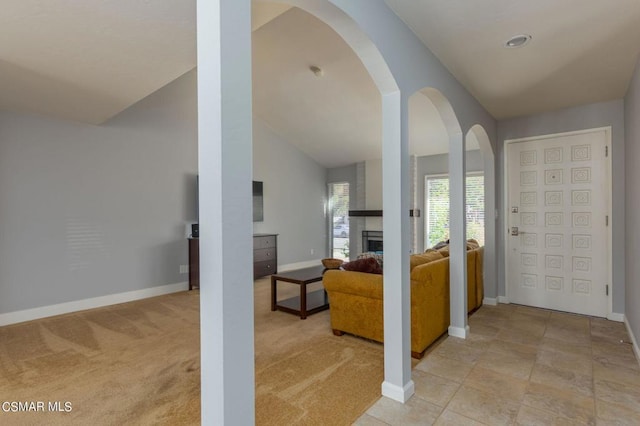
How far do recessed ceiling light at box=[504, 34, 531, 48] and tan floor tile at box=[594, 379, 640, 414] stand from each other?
7.92 feet

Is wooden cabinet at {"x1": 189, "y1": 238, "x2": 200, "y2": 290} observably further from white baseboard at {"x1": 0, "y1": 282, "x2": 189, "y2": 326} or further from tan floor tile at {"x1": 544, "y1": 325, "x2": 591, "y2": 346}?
tan floor tile at {"x1": 544, "y1": 325, "x2": 591, "y2": 346}

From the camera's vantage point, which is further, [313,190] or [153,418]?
[313,190]

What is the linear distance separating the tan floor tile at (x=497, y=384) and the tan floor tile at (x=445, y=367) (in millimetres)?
58

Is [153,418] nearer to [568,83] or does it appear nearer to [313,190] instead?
[568,83]

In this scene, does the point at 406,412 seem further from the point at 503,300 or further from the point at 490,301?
the point at 503,300

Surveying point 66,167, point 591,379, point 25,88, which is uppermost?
point 25,88

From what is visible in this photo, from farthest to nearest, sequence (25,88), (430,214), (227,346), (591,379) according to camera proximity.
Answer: (430,214)
(25,88)
(591,379)
(227,346)

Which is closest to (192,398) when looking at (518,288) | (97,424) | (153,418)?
(153,418)

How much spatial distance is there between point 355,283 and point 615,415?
5.82ft

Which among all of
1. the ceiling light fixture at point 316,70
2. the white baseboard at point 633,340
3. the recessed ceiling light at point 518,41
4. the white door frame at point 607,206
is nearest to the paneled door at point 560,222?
the white door frame at point 607,206

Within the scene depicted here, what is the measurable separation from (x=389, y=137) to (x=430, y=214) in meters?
4.57

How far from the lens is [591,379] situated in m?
2.27

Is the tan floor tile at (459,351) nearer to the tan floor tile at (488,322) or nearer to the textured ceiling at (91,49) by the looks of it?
the tan floor tile at (488,322)

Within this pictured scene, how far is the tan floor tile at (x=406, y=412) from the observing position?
1.83 m
